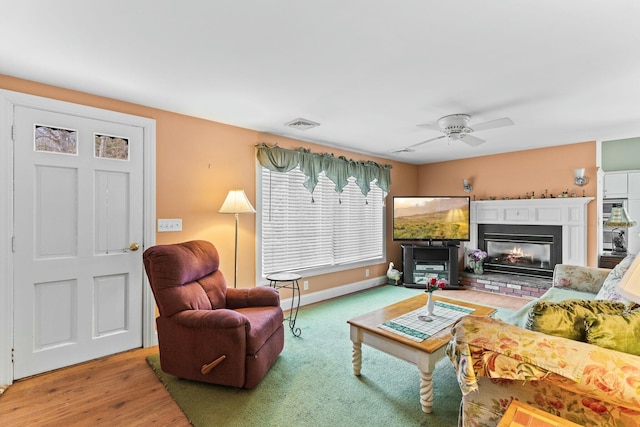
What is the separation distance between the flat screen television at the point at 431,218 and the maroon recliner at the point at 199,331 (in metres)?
3.41

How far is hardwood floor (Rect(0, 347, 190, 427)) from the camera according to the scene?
195cm

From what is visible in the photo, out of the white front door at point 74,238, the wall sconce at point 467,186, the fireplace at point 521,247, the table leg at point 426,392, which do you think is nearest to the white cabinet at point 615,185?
the fireplace at point 521,247

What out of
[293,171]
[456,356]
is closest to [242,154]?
[293,171]

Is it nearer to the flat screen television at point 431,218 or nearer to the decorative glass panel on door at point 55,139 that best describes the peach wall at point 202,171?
the decorative glass panel on door at point 55,139

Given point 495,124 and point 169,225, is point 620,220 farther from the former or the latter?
point 169,225

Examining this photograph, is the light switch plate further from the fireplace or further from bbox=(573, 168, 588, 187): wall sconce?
bbox=(573, 168, 588, 187): wall sconce

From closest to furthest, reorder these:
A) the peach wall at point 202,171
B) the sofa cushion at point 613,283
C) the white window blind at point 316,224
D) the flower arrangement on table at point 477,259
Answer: the sofa cushion at point 613,283, the peach wall at point 202,171, the white window blind at point 316,224, the flower arrangement on table at point 477,259

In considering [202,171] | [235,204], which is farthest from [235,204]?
[202,171]

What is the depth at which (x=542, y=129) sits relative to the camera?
3760 mm

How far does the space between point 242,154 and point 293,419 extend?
2.75 metres

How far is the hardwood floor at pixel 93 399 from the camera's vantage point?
6.38 ft

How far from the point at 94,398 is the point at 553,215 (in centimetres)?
576

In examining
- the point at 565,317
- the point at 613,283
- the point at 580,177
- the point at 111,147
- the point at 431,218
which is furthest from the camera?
the point at 431,218

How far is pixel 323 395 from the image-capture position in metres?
2.19
